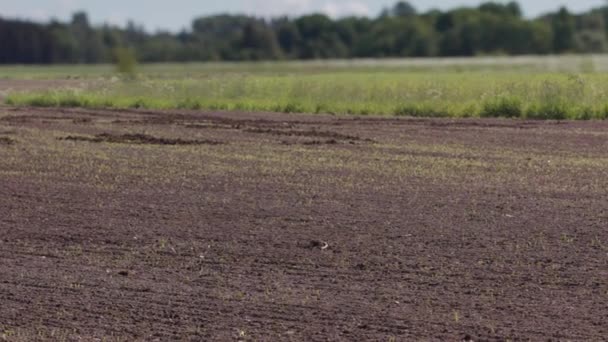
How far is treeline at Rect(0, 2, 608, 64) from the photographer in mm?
28016

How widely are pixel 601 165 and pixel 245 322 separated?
9.83 m

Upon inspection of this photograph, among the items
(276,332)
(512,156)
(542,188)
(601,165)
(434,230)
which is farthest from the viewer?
(512,156)

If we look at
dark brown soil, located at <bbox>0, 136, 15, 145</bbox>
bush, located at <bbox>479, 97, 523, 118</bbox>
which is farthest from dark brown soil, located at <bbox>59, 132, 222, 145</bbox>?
bush, located at <bbox>479, 97, 523, 118</bbox>

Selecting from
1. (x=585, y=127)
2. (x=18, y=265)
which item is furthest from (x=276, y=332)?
(x=585, y=127)

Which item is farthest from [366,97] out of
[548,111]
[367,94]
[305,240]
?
[305,240]

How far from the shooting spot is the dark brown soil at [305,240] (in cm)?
810

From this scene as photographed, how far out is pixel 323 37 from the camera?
143 ft

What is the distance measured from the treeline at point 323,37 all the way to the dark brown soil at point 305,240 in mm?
8148

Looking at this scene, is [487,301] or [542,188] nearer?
[487,301]

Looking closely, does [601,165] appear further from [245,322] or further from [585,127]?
[245,322]

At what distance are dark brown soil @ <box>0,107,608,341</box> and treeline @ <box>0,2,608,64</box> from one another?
8.15 metres

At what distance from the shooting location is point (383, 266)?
9875 millimetres

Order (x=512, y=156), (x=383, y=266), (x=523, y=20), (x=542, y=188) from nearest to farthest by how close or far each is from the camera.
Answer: (x=383, y=266), (x=542, y=188), (x=512, y=156), (x=523, y=20)

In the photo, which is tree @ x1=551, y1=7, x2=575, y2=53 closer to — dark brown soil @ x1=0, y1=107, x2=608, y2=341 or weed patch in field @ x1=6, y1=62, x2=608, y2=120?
weed patch in field @ x1=6, y1=62, x2=608, y2=120
